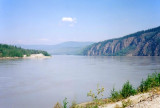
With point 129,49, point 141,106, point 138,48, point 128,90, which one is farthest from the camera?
point 129,49

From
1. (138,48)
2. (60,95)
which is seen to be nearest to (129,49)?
(138,48)

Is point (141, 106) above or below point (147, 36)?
below

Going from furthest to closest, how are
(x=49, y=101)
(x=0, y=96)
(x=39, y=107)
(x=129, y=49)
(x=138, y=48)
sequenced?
(x=129, y=49)
(x=138, y=48)
(x=0, y=96)
(x=49, y=101)
(x=39, y=107)

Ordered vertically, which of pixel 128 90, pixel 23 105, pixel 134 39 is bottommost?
pixel 23 105

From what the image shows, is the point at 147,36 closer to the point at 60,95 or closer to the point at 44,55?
the point at 44,55

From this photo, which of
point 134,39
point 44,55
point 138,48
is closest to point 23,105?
point 44,55

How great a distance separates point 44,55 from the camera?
5738 inches

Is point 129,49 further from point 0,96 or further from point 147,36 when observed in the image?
point 0,96

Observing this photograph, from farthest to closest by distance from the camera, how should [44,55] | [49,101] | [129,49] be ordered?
[129,49]
[44,55]
[49,101]

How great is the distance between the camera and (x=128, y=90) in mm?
12484

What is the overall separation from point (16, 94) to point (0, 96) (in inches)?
61.0

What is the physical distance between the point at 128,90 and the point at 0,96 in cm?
1232

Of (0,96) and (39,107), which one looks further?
(0,96)

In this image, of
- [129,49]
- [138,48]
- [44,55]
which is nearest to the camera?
[44,55]
